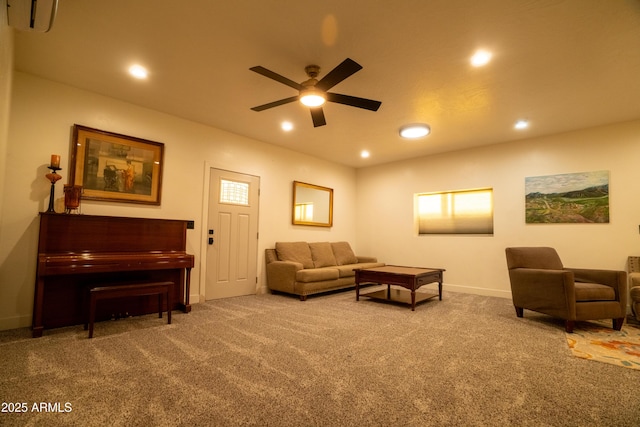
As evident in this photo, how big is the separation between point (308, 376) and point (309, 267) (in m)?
3.36

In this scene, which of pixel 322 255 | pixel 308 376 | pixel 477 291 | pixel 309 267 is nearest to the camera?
pixel 308 376

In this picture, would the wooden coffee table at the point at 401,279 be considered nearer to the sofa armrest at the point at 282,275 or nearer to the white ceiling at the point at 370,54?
the sofa armrest at the point at 282,275

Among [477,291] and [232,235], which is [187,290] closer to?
[232,235]

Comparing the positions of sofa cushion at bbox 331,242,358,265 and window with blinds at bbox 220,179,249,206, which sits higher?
window with blinds at bbox 220,179,249,206

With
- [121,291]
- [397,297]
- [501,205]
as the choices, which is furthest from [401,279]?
[121,291]

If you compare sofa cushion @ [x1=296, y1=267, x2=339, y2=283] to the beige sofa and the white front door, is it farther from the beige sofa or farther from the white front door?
the white front door

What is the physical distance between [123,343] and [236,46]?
2843 millimetres

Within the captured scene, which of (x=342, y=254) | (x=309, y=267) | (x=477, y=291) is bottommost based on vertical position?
(x=477, y=291)

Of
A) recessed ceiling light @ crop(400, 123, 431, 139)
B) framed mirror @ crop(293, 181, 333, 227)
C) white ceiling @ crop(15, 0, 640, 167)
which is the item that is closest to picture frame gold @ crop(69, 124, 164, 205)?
white ceiling @ crop(15, 0, 640, 167)

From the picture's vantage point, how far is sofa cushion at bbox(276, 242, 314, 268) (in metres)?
5.25

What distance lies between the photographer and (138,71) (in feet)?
10.2

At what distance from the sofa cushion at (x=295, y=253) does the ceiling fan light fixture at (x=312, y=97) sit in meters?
2.91

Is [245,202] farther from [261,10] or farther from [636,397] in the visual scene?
[636,397]

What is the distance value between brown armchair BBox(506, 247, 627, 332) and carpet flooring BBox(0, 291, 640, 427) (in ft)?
0.82
